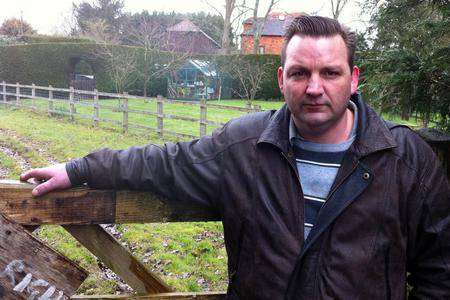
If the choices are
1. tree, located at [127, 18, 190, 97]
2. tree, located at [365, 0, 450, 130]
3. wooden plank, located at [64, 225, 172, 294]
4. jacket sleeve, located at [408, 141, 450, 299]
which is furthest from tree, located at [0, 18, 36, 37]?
jacket sleeve, located at [408, 141, 450, 299]

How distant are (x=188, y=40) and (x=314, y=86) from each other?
3415cm

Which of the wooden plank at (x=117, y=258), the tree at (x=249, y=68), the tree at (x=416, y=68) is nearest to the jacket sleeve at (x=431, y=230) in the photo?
the wooden plank at (x=117, y=258)

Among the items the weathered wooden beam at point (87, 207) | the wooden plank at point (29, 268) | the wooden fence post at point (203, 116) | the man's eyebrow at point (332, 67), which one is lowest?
the wooden fence post at point (203, 116)

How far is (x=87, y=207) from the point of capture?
72.4 inches

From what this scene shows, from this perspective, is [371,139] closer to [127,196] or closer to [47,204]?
[127,196]

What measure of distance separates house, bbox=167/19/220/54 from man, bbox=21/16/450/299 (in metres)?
28.5

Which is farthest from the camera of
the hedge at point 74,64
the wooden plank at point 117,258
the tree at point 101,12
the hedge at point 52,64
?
the tree at point 101,12

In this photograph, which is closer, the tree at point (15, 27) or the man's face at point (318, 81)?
the man's face at point (318, 81)

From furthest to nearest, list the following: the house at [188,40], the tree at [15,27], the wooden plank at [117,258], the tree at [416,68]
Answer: the tree at [15,27] → the house at [188,40] → the tree at [416,68] → the wooden plank at [117,258]

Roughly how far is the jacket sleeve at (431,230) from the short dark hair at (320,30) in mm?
502

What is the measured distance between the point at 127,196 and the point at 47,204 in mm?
302

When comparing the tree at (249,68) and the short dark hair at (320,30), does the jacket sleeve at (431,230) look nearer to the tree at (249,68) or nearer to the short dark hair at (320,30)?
the short dark hair at (320,30)

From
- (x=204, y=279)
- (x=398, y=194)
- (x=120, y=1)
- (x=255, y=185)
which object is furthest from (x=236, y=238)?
(x=120, y=1)

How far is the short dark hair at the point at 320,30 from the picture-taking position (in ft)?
5.81
